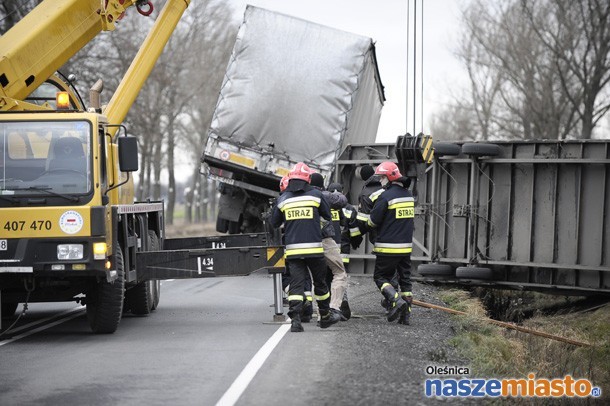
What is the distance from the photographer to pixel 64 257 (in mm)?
10938

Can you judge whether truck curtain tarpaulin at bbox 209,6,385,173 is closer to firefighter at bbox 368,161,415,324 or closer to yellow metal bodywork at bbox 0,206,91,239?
firefighter at bbox 368,161,415,324

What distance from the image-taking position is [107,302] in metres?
11.7

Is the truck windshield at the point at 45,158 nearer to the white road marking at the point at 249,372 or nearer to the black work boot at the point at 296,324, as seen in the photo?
the white road marking at the point at 249,372

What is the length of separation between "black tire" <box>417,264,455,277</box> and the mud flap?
5.22m

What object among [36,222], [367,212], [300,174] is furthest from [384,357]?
[36,222]

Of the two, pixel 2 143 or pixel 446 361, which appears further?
pixel 2 143

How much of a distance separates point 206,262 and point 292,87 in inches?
315

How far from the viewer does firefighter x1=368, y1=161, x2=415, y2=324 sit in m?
12.7

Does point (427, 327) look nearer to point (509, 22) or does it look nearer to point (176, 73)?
point (176, 73)

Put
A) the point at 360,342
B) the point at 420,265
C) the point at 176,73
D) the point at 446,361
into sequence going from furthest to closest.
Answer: the point at 176,73
the point at 420,265
the point at 360,342
the point at 446,361

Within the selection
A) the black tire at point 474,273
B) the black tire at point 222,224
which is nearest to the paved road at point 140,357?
the black tire at point 474,273

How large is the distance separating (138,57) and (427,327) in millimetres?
5900

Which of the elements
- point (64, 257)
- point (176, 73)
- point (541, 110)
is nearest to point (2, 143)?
point (64, 257)

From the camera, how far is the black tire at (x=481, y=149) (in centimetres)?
1672
